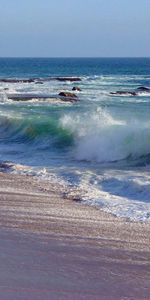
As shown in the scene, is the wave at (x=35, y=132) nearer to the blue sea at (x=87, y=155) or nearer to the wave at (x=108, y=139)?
the blue sea at (x=87, y=155)

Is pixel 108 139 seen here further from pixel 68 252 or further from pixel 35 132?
pixel 68 252

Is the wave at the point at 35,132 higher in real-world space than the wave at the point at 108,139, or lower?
lower

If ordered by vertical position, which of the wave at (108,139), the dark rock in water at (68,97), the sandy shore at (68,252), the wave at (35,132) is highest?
the sandy shore at (68,252)

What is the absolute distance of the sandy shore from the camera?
787 centimetres

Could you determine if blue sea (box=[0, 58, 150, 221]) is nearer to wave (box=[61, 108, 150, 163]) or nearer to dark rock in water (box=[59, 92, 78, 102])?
wave (box=[61, 108, 150, 163])

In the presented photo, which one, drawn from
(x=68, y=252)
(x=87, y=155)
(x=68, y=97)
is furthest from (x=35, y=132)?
(x=68, y=97)

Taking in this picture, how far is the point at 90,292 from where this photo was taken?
7.80 m

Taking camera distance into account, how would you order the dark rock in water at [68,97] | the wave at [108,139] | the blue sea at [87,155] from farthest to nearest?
the dark rock in water at [68,97], the wave at [108,139], the blue sea at [87,155]

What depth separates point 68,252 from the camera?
30.7 ft

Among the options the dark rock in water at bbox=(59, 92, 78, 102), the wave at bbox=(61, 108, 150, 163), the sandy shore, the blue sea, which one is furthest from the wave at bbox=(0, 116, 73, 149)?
the dark rock in water at bbox=(59, 92, 78, 102)

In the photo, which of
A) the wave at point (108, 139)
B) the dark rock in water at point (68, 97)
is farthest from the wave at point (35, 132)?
the dark rock in water at point (68, 97)

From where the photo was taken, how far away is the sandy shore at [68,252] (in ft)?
25.8

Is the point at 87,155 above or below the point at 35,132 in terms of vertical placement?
above

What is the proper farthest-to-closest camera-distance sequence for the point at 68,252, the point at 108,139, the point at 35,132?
the point at 35,132, the point at 108,139, the point at 68,252
